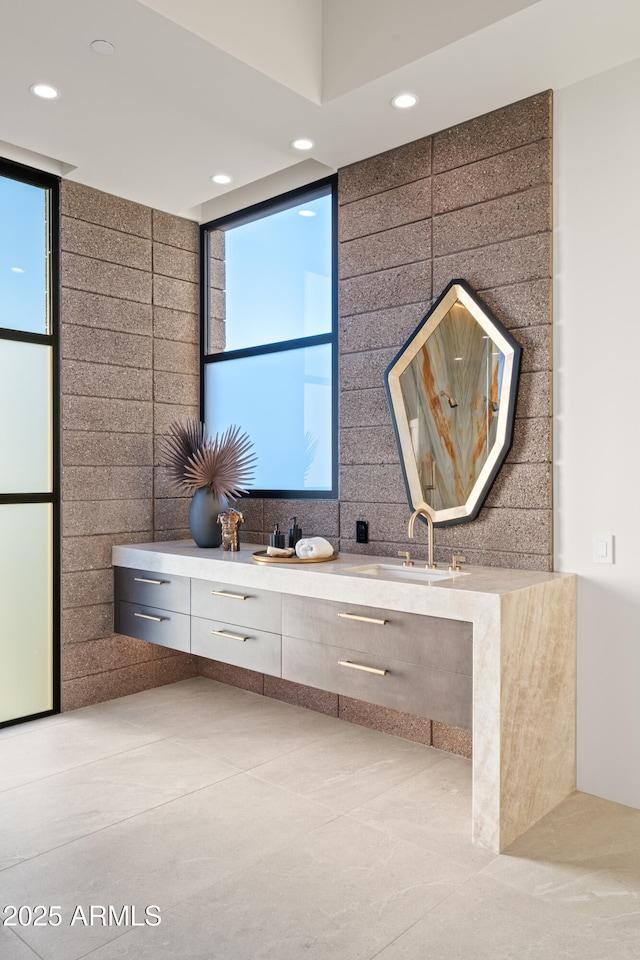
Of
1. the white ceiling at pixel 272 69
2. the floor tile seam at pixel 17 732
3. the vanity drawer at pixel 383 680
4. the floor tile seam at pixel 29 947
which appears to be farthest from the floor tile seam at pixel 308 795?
the white ceiling at pixel 272 69

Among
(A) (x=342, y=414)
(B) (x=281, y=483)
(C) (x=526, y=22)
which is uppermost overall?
(C) (x=526, y=22)

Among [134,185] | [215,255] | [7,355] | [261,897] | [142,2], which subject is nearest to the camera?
[261,897]

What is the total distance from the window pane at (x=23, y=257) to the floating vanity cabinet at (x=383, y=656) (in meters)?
2.02

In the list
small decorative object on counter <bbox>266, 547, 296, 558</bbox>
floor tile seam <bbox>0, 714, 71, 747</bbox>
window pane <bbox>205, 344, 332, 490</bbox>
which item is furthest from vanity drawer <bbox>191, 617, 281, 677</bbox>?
window pane <bbox>205, 344, 332, 490</bbox>

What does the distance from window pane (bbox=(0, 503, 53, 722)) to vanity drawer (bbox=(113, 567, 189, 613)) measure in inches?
14.7

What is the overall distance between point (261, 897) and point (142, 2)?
109 inches

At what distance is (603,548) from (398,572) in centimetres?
87

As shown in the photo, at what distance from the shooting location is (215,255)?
4297 millimetres

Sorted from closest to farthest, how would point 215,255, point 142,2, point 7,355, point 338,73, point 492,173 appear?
point 142,2, point 338,73, point 492,173, point 7,355, point 215,255

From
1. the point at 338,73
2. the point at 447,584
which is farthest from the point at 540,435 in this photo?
the point at 338,73

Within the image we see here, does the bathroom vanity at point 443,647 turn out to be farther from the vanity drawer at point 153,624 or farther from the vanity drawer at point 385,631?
the vanity drawer at point 153,624

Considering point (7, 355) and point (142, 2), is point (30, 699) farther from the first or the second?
point (142, 2)

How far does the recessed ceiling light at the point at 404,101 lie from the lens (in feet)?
9.07

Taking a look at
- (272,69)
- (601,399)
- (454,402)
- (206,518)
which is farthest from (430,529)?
(272,69)
